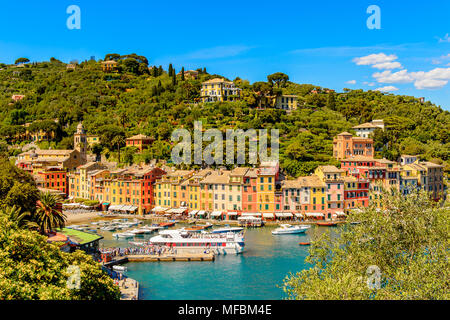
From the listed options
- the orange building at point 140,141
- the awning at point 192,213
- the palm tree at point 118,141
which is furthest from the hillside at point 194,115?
the awning at point 192,213

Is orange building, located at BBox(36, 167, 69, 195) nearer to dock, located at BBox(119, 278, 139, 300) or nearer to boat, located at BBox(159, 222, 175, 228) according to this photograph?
boat, located at BBox(159, 222, 175, 228)

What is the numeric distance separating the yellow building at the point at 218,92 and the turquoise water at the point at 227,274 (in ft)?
170

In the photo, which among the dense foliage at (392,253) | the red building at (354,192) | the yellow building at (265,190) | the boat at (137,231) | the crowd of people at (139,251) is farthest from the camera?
the red building at (354,192)

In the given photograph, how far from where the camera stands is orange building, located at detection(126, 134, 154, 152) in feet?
218

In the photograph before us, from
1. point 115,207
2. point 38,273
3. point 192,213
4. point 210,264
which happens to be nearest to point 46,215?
point 210,264

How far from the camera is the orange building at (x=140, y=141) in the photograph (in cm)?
6656

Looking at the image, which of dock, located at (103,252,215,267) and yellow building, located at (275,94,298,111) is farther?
yellow building, located at (275,94,298,111)

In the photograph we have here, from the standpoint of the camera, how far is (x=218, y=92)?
83.8 m

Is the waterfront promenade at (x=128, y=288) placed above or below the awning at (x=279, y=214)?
below

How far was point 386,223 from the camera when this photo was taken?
1484 centimetres

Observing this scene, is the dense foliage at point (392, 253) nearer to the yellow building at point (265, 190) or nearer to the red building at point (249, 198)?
the yellow building at point (265, 190)

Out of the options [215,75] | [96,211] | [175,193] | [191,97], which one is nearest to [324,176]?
[175,193]

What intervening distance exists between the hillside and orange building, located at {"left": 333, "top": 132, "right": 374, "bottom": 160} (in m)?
2.05

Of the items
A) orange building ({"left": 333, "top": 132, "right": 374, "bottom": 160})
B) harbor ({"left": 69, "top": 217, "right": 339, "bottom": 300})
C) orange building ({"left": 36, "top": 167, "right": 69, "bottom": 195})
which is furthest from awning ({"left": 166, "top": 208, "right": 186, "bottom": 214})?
orange building ({"left": 333, "top": 132, "right": 374, "bottom": 160})
